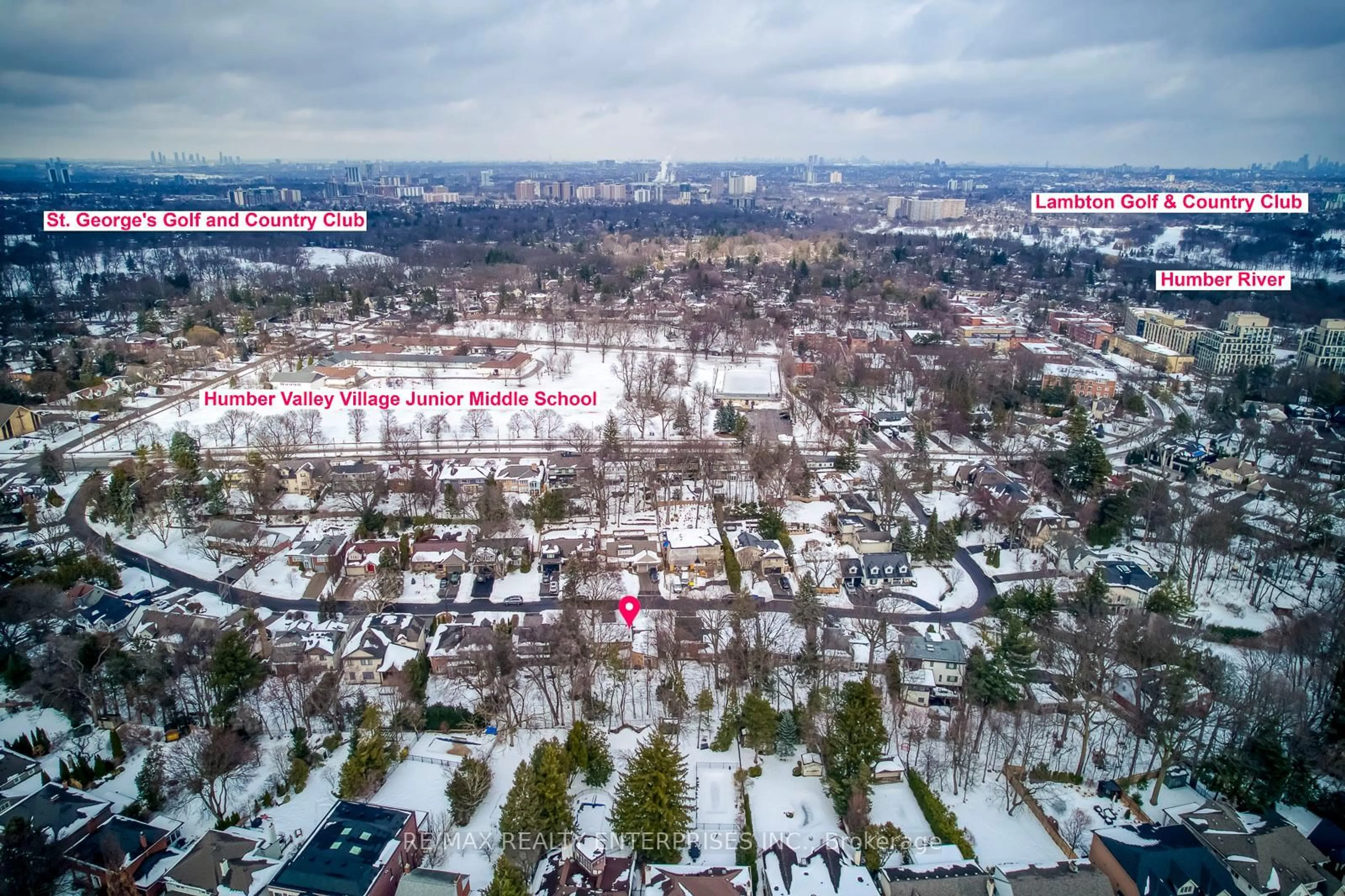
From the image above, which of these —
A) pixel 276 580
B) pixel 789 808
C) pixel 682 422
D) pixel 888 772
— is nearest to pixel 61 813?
pixel 276 580

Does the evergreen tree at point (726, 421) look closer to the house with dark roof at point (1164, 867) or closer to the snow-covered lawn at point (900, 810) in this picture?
the snow-covered lawn at point (900, 810)

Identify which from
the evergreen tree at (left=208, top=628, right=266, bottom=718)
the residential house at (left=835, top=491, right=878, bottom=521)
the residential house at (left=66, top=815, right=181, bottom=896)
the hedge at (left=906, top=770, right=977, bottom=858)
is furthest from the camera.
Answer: the residential house at (left=835, top=491, right=878, bottom=521)

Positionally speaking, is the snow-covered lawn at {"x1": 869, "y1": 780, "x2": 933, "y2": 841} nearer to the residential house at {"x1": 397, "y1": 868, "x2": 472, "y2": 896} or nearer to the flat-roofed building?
the residential house at {"x1": 397, "y1": 868, "x2": 472, "y2": 896}

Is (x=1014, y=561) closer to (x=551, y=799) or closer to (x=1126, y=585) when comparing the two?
(x=1126, y=585)

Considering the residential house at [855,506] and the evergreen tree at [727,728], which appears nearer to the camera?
the evergreen tree at [727,728]

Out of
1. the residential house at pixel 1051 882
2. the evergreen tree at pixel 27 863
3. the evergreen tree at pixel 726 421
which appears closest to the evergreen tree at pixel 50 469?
the evergreen tree at pixel 27 863

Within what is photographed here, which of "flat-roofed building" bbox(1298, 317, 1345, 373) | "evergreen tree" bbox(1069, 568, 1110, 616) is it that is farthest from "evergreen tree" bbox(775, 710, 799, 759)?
"flat-roofed building" bbox(1298, 317, 1345, 373)

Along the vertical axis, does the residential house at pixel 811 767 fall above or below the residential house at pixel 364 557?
below
